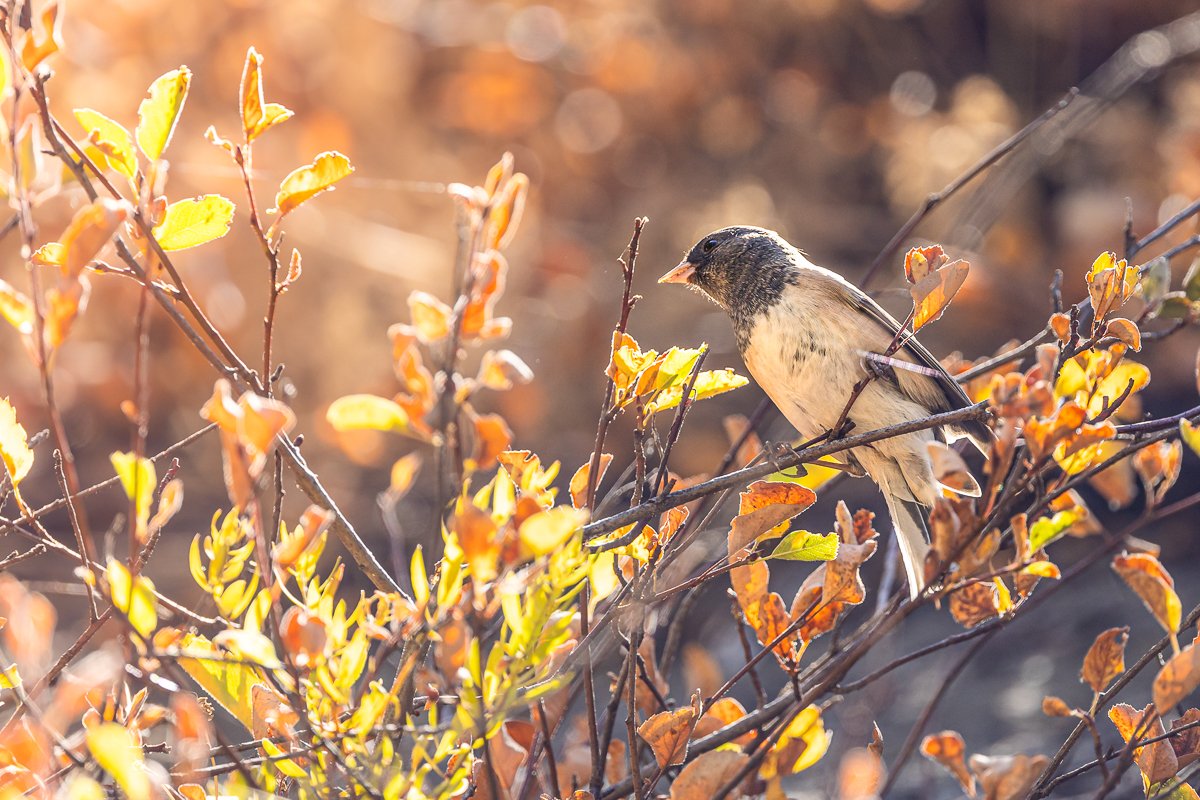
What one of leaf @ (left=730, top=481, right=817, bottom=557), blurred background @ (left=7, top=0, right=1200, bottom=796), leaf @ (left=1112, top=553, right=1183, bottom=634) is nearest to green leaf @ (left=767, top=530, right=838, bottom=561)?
leaf @ (left=730, top=481, right=817, bottom=557)

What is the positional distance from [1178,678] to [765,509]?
438 mm

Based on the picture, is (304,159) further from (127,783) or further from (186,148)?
(127,783)

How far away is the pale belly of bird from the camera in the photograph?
205 centimetres

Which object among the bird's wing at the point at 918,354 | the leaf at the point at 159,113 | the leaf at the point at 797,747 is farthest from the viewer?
the bird's wing at the point at 918,354

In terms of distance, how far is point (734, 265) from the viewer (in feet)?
7.63

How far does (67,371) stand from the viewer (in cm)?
442

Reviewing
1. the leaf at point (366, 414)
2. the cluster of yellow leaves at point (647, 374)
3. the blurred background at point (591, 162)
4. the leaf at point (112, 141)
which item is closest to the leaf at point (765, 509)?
the cluster of yellow leaves at point (647, 374)

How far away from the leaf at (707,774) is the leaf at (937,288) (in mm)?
502

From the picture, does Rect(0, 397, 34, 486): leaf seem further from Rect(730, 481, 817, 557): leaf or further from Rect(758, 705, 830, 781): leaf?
Rect(758, 705, 830, 781): leaf

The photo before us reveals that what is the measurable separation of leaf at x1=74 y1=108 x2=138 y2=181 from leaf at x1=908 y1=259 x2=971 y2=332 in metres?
0.82

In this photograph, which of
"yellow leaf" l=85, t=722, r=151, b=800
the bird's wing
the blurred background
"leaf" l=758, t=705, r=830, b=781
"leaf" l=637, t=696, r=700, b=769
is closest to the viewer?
"yellow leaf" l=85, t=722, r=151, b=800

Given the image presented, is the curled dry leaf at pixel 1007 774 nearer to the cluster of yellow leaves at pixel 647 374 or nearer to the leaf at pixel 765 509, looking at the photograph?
the leaf at pixel 765 509

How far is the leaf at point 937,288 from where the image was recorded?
123 centimetres

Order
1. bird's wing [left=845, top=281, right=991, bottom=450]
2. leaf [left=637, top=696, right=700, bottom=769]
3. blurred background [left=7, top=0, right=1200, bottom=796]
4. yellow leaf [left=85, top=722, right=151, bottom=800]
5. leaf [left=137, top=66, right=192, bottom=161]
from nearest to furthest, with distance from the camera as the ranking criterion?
1. yellow leaf [left=85, top=722, right=151, bottom=800]
2. leaf [left=137, top=66, right=192, bottom=161]
3. leaf [left=637, top=696, right=700, bottom=769]
4. bird's wing [left=845, top=281, right=991, bottom=450]
5. blurred background [left=7, top=0, right=1200, bottom=796]
